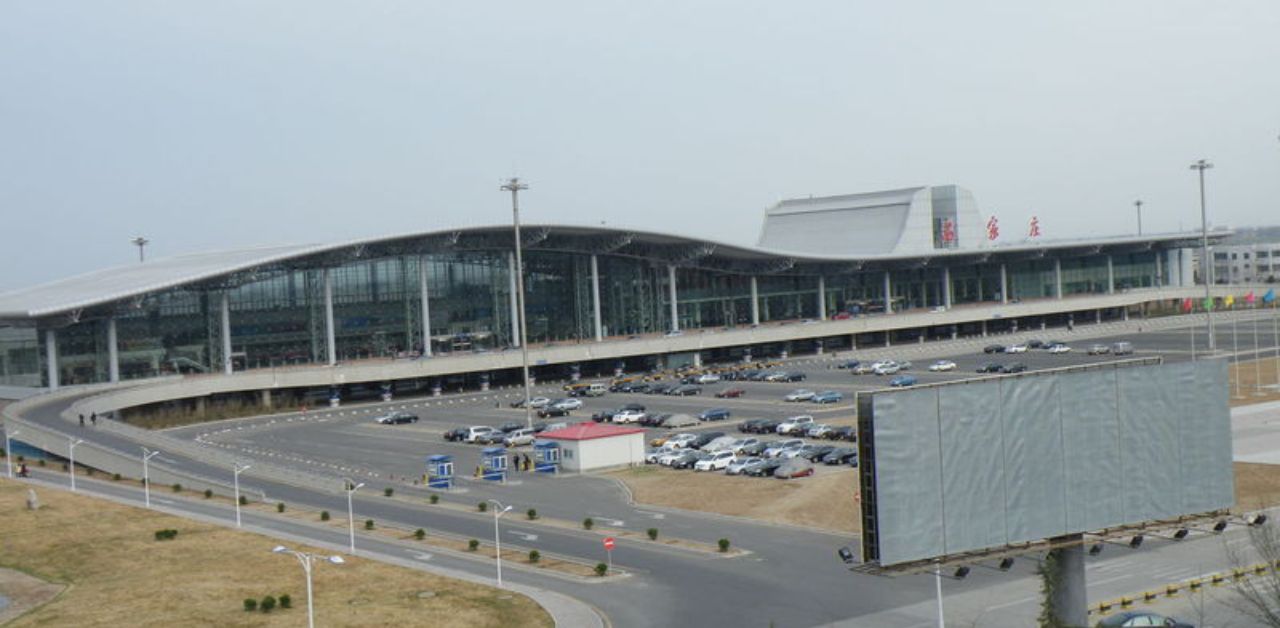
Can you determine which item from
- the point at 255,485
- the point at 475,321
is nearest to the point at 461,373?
the point at 475,321

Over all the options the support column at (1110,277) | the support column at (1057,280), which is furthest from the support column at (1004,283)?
the support column at (1110,277)

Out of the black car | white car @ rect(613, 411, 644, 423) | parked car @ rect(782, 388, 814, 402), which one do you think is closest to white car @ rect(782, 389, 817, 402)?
parked car @ rect(782, 388, 814, 402)

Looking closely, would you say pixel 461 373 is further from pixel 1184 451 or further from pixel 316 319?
pixel 1184 451

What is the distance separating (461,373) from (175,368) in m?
22.7

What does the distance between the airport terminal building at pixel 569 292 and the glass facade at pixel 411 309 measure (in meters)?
0.15

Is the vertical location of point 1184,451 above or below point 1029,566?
above

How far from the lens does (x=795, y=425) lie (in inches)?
3009

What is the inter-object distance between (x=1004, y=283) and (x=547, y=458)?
102090mm

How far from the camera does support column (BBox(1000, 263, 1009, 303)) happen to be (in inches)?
6255

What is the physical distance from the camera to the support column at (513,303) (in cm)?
12259

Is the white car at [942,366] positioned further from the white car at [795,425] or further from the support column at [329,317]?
the support column at [329,317]

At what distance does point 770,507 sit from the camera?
179ft

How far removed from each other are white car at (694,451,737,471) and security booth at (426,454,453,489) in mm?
11650

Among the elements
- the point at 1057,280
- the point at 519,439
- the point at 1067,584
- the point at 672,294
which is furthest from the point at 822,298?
the point at 1067,584
